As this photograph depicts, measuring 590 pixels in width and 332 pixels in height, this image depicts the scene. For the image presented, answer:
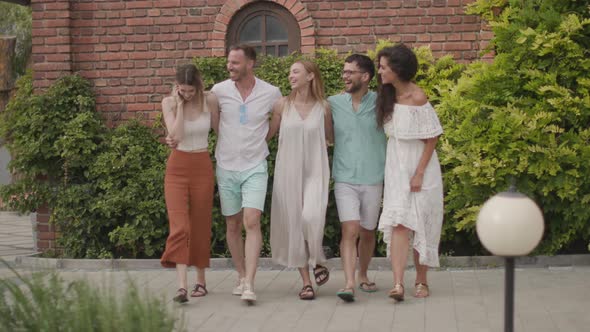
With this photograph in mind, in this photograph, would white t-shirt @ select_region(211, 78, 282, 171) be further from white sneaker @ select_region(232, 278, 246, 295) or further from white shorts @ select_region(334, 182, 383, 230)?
white sneaker @ select_region(232, 278, 246, 295)

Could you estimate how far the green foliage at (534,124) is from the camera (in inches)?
346

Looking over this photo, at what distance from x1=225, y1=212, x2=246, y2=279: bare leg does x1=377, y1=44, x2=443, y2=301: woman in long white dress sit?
1.15 m

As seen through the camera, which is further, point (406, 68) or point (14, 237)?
point (14, 237)

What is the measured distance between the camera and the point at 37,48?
10820 millimetres

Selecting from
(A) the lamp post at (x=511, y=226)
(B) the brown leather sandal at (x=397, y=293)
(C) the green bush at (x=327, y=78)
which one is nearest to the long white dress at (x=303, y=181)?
(B) the brown leather sandal at (x=397, y=293)

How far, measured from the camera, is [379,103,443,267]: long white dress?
7.50 meters

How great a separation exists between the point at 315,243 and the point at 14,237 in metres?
7.32

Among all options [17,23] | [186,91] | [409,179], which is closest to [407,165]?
[409,179]

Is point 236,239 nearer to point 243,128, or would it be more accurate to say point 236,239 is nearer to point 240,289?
point 240,289

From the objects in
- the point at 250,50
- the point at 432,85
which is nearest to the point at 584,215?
the point at 432,85

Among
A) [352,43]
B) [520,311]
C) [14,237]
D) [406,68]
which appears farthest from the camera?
[14,237]

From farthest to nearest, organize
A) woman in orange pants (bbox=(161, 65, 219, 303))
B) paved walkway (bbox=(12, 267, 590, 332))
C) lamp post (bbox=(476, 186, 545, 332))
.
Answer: woman in orange pants (bbox=(161, 65, 219, 303))
paved walkway (bbox=(12, 267, 590, 332))
lamp post (bbox=(476, 186, 545, 332))

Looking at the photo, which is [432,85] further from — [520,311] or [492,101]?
[520,311]

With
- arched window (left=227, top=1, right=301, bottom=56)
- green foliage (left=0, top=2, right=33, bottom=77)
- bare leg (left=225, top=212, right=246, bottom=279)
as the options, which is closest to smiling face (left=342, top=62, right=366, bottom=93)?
bare leg (left=225, top=212, right=246, bottom=279)
